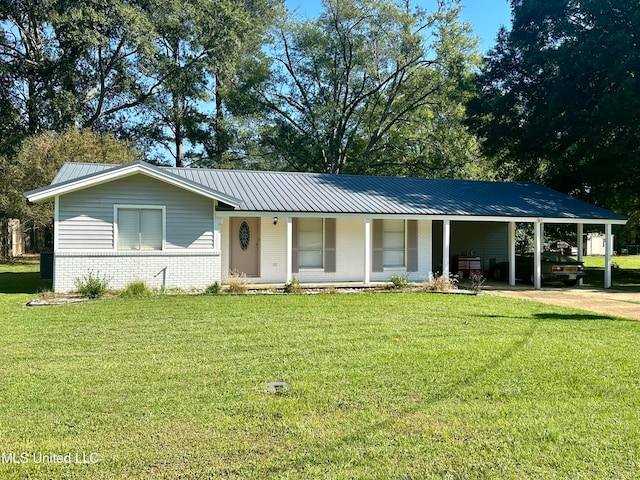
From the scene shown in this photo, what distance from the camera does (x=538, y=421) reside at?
436 cm

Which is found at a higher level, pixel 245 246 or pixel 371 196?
pixel 371 196

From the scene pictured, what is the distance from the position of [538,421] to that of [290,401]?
2307 millimetres

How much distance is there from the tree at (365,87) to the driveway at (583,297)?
17.7 m

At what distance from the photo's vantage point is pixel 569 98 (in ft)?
70.0

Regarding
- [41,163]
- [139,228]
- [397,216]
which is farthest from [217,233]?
[41,163]

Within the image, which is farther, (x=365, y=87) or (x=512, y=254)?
(x=365, y=87)

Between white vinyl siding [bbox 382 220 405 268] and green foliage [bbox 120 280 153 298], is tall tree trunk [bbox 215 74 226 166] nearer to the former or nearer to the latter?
white vinyl siding [bbox 382 220 405 268]

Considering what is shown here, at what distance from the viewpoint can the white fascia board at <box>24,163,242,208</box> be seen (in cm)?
1250

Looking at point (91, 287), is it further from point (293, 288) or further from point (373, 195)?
point (373, 195)

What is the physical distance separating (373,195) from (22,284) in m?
12.0

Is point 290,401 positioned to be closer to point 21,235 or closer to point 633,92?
point 633,92

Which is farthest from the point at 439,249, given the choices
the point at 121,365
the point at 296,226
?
the point at 121,365

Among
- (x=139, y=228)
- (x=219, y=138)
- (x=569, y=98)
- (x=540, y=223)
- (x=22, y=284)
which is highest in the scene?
(x=219, y=138)

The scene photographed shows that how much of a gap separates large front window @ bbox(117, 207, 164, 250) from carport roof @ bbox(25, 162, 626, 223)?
1226 millimetres
